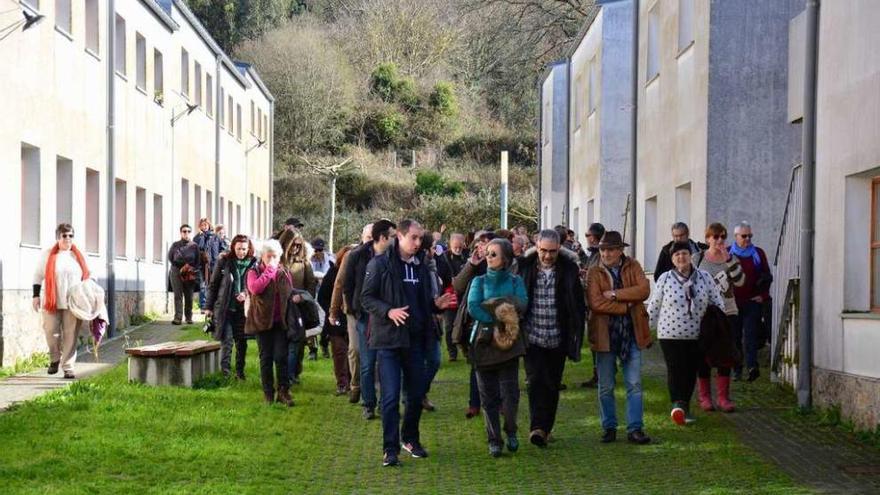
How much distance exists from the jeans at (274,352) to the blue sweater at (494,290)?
11.9ft

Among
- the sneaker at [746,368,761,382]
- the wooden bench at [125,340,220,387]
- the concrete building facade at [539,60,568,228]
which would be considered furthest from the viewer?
the concrete building facade at [539,60,568,228]

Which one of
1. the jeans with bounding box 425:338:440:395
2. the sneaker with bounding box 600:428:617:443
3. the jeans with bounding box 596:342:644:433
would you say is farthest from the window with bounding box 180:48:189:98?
the sneaker with bounding box 600:428:617:443

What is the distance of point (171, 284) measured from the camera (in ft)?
89.7

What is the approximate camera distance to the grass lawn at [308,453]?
10094mm

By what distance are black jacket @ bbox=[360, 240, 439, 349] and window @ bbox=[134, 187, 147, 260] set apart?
1968 centimetres

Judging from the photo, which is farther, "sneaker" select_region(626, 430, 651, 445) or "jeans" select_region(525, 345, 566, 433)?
"sneaker" select_region(626, 430, 651, 445)

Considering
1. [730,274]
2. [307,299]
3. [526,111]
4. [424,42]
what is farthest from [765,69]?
[424,42]

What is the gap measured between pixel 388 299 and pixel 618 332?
2.11 m

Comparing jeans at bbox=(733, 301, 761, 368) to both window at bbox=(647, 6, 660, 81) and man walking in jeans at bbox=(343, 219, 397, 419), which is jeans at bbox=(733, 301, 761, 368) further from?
window at bbox=(647, 6, 660, 81)

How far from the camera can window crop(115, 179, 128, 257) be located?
2795 centimetres

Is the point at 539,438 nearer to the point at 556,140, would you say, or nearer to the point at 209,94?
the point at 209,94

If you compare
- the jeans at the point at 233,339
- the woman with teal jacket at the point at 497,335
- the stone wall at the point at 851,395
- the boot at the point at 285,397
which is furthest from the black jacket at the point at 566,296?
the jeans at the point at 233,339

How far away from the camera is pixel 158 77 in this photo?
33438 millimetres

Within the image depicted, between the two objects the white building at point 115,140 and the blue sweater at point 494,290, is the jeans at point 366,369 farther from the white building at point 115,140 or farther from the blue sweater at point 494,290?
the white building at point 115,140
